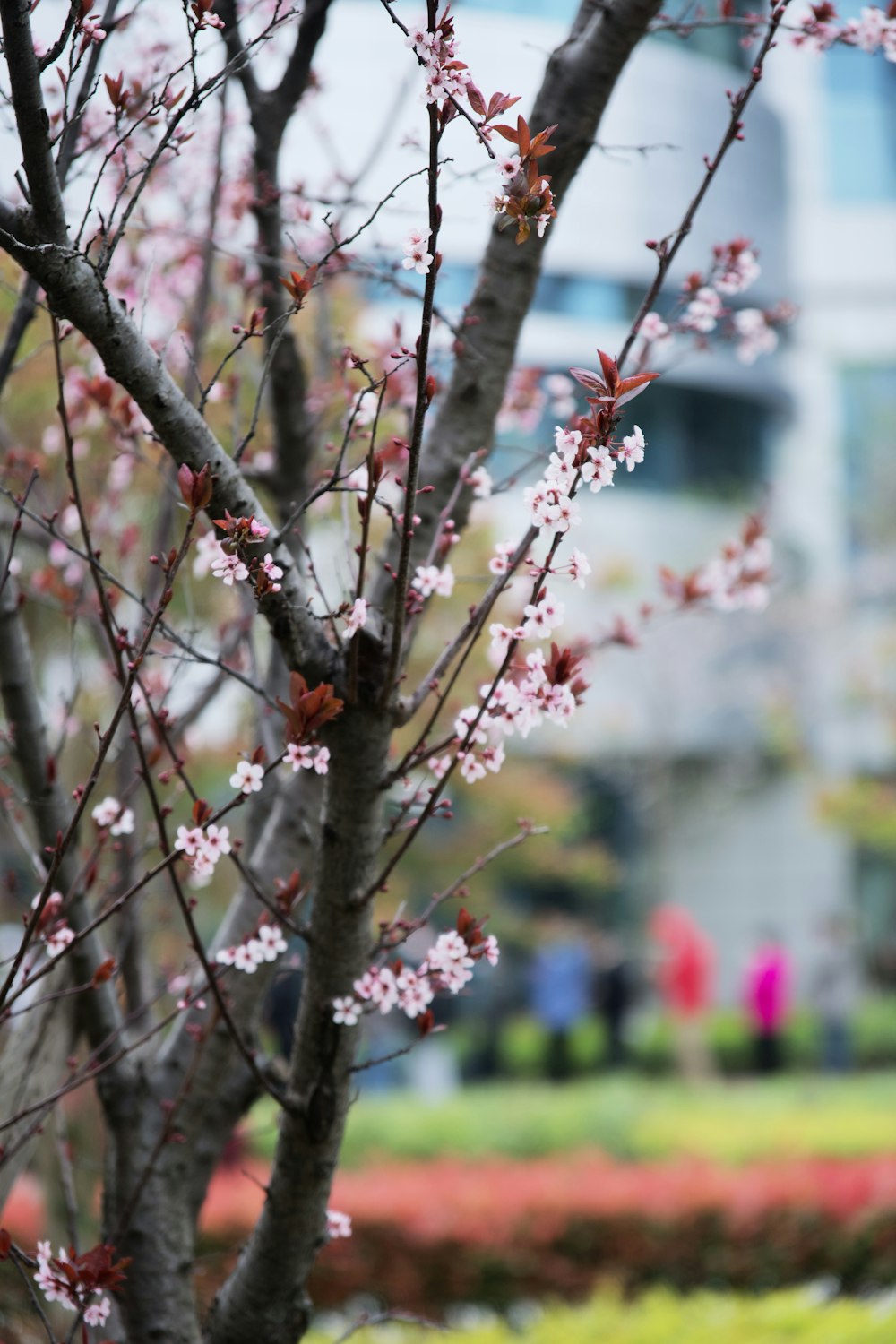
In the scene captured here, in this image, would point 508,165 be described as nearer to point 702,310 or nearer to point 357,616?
point 357,616

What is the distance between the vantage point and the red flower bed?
5.27 meters

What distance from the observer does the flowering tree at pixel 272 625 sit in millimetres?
1577

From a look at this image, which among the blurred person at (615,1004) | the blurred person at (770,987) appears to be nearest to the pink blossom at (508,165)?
the blurred person at (770,987)

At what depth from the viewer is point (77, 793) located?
1725mm

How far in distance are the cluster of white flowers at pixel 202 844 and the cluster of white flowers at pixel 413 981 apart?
1.01 feet

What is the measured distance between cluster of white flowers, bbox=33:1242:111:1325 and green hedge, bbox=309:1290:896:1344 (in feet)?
7.40

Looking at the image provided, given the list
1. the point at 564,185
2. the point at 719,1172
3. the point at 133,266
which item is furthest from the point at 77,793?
the point at 719,1172

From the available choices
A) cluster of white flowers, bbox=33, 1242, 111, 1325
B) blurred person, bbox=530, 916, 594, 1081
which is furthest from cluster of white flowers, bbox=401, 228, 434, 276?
blurred person, bbox=530, 916, 594, 1081

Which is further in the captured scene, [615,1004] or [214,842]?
[615,1004]

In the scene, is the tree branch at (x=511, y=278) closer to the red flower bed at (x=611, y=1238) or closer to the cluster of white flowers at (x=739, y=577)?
the cluster of white flowers at (x=739, y=577)

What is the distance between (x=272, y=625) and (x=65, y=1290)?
0.90 meters

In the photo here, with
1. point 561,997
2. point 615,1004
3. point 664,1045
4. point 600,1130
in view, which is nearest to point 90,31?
point 600,1130

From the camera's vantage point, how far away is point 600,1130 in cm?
720

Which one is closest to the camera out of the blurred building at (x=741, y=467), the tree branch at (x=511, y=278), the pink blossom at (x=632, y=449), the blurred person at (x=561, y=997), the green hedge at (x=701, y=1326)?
the pink blossom at (x=632, y=449)
